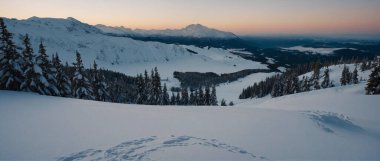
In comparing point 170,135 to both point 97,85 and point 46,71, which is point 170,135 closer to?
point 46,71

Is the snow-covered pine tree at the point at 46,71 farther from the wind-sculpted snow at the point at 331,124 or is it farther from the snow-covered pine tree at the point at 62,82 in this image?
the wind-sculpted snow at the point at 331,124

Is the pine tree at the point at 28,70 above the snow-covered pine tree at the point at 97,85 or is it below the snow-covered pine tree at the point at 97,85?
above

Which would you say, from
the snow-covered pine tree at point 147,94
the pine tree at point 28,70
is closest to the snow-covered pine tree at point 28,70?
the pine tree at point 28,70

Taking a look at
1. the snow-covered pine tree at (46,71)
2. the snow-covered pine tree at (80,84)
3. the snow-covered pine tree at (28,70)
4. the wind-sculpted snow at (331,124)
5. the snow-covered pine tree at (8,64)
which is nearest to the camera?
the wind-sculpted snow at (331,124)

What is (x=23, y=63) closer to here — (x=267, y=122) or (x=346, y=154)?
(x=267, y=122)

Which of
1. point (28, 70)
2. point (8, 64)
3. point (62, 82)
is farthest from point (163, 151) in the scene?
point (62, 82)

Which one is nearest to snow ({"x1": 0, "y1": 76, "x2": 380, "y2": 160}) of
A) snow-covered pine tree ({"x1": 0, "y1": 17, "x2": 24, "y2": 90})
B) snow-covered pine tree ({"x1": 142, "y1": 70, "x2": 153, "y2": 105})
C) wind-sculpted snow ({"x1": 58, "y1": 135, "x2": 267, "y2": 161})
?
wind-sculpted snow ({"x1": 58, "y1": 135, "x2": 267, "y2": 161})

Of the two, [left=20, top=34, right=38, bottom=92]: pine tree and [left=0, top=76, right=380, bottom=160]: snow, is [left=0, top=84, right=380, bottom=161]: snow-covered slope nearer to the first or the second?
[left=0, top=76, right=380, bottom=160]: snow
